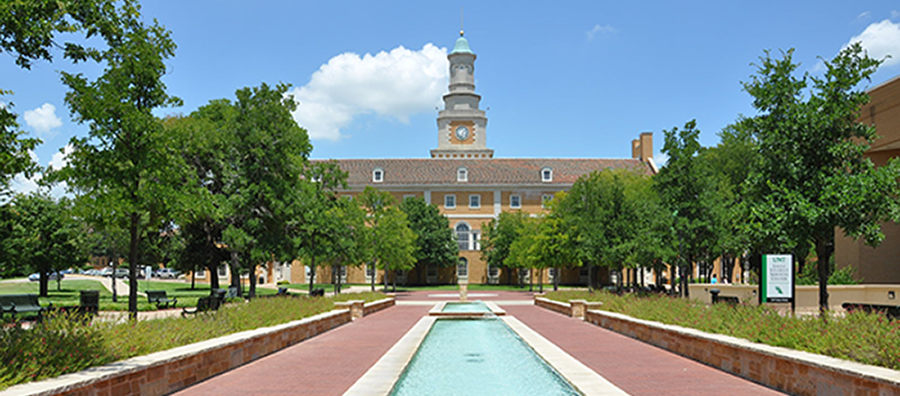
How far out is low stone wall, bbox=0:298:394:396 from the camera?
22.6ft

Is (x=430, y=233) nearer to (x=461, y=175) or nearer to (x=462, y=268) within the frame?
(x=462, y=268)

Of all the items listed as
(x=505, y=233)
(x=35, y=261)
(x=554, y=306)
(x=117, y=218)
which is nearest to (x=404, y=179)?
(x=505, y=233)

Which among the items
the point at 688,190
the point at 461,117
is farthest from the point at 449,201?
the point at 688,190

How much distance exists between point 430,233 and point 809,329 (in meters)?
54.4

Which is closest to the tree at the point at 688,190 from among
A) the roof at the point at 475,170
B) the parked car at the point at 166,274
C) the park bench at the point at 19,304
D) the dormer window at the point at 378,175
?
the park bench at the point at 19,304

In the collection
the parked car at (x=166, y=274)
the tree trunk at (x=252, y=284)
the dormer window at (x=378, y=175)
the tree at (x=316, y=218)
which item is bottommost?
the parked car at (x=166, y=274)

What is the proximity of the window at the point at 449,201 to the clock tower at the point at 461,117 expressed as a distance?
22.7 metres

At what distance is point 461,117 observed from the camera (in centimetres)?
9306

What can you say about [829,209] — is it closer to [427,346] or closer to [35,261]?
[427,346]

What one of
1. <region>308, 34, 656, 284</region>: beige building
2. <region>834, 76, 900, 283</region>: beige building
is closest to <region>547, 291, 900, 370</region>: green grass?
<region>834, 76, 900, 283</region>: beige building

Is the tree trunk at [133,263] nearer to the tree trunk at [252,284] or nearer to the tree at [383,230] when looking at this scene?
the tree trunk at [252,284]

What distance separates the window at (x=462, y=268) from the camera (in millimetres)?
70375

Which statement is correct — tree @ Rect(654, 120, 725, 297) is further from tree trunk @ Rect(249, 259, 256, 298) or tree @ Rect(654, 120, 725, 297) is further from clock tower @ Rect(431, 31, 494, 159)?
clock tower @ Rect(431, 31, 494, 159)

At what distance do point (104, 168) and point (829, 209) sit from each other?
1516 cm
